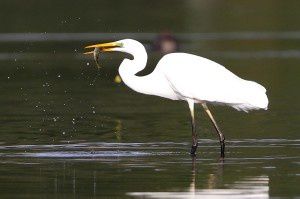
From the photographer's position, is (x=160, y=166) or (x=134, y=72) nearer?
(x=160, y=166)

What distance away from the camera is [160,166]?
629 inches

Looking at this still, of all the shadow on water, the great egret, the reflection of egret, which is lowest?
the shadow on water

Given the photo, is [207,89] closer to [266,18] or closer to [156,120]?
[156,120]

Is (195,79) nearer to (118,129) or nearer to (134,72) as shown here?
(134,72)

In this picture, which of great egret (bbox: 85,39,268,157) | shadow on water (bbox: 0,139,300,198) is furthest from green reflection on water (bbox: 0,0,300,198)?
great egret (bbox: 85,39,268,157)

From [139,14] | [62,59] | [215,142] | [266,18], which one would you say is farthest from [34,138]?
[139,14]

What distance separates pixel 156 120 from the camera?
21.6 m

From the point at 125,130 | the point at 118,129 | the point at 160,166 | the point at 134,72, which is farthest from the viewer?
the point at 118,129

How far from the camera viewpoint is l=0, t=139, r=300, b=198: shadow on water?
14.2m

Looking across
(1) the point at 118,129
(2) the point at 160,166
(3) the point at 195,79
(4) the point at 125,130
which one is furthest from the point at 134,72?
(1) the point at 118,129

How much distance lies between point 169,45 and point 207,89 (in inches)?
793

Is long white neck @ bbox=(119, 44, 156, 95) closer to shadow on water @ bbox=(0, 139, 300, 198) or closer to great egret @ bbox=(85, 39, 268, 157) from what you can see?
great egret @ bbox=(85, 39, 268, 157)

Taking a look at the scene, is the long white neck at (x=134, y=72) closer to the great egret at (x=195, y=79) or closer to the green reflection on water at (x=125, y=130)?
the great egret at (x=195, y=79)

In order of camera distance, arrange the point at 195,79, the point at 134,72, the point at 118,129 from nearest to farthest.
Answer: the point at 195,79 < the point at 134,72 < the point at 118,129
